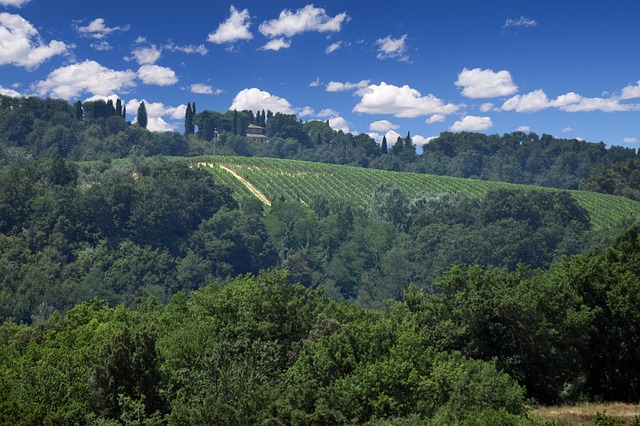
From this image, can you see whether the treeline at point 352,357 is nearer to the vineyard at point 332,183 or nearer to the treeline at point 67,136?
the vineyard at point 332,183

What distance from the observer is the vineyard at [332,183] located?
127000 mm

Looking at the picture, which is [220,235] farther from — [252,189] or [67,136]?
[67,136]

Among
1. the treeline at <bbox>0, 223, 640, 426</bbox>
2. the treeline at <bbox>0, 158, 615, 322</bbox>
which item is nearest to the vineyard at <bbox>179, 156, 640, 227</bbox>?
the treeline at <bbox>0, 158, 615, 322</bbox>

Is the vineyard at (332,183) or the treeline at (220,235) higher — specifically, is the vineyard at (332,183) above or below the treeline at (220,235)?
above

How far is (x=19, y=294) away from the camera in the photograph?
7812cm

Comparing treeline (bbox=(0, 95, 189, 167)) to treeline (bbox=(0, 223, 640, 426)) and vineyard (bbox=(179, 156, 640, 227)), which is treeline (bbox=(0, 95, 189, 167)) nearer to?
vineyard (bbox=(179, 156, 640, 227))

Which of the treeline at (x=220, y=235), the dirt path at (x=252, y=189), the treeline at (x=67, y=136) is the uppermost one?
the treeline at (x=67, y=136)

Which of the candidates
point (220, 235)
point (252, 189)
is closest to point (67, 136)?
point (252, 189)

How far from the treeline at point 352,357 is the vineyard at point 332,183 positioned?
94246 millimetres

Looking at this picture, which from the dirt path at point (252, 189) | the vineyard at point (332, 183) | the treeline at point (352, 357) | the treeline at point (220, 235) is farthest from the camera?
the vineyard at point (332, 183)

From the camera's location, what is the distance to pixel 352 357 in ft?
71.6

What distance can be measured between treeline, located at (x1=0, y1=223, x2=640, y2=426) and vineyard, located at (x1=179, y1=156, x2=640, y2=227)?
94246mm

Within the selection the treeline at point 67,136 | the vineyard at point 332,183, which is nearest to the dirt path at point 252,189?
the vineyard at point 332,183

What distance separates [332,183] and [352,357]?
121m
